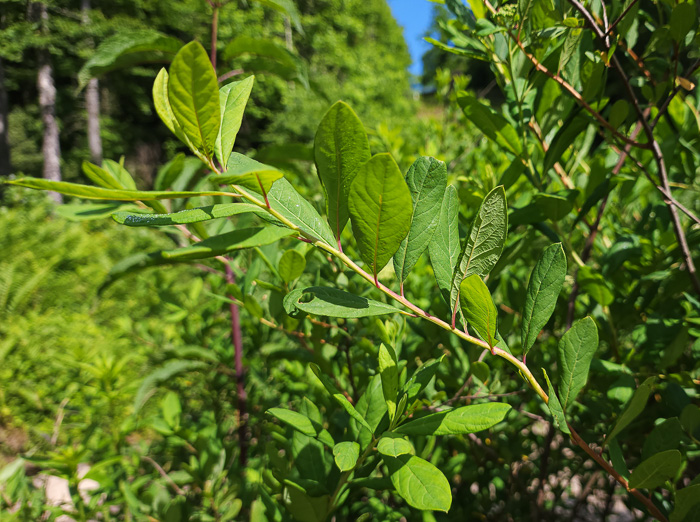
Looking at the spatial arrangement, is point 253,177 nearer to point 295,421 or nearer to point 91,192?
point 91,192

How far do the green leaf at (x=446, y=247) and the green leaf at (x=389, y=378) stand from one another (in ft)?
0.25

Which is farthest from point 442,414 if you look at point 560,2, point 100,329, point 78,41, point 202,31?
point 202,31

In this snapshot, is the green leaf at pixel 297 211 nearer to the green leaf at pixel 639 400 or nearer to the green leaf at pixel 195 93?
the green leaf at pixel 195 93

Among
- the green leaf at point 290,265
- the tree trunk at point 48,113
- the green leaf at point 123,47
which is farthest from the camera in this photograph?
the tree trunk at point 48,113

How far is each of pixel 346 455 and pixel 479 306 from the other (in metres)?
0.17

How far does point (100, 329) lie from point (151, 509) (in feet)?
12.2

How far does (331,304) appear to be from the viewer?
35 centimetres

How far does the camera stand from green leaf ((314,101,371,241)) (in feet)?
1.05

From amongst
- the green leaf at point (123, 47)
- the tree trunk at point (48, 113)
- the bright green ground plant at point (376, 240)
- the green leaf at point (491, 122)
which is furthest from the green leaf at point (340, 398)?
the tree trunk at point (48, 113)

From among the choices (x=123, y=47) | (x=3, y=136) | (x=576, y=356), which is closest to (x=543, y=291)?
(x=576, y=356)

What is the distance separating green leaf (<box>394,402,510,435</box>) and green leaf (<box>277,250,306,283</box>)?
0.22 meters

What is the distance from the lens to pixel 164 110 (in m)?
0.38

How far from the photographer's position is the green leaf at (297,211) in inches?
14.3

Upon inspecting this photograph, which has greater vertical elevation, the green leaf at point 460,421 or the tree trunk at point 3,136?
the tree trunk at point 3,136
